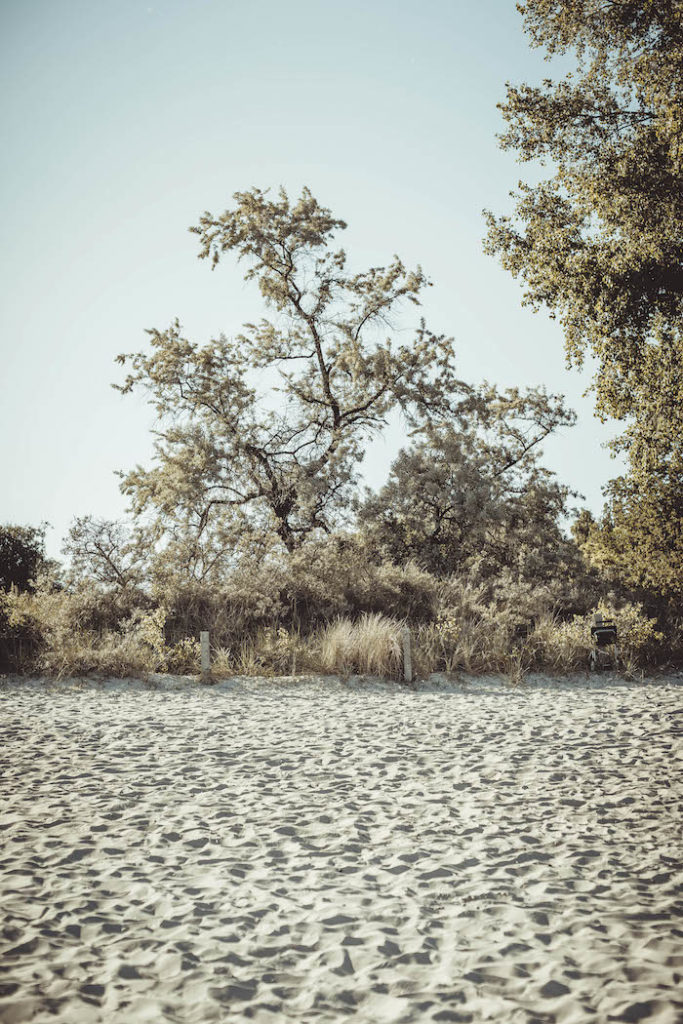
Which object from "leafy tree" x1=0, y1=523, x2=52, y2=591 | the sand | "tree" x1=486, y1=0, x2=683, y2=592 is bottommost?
the sand

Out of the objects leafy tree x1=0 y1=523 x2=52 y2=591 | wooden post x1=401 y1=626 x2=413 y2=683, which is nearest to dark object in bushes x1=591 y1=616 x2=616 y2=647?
wooden post x1=401 y1=626 x2=413 y2=683

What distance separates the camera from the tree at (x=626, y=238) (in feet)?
34.1

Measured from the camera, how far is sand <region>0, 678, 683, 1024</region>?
300cm

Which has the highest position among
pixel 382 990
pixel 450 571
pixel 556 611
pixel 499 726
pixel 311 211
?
pixel 311 211

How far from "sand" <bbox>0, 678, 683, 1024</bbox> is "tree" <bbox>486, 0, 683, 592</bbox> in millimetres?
4212

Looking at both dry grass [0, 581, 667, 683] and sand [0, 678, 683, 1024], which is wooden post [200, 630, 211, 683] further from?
sand [0, 678, 683, 1024]

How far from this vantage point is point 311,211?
18938 mm

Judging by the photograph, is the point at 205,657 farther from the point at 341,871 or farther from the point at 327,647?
the point at 341,871

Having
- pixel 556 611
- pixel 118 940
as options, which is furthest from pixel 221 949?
pixel 556 611

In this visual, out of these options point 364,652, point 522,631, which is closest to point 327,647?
point 364,652

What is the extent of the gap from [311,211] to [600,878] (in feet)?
60.5

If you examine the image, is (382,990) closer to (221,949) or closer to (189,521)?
(221,949)

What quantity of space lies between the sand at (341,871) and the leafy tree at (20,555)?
15009 mm

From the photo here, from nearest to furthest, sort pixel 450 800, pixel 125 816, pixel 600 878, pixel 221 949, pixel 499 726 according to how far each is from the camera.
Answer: pixel 221 949 < pixel 600 878 < pixel 125 816 < pixel 450 800 < pixel 499 726
